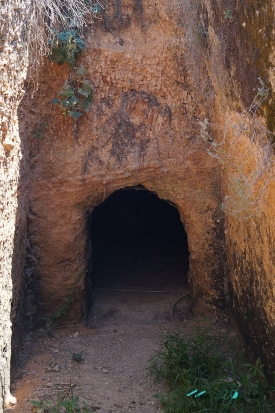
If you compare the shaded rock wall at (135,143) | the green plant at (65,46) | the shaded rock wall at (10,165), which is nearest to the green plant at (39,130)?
the shaded rock wall at (135,143)

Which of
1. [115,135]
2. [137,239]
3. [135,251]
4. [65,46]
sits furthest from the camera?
[137,239]

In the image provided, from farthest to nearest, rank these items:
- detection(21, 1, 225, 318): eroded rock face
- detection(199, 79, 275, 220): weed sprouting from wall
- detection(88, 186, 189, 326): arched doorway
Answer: detection(88, 186, 189, 326): arched doorway → detection(21, 1, 225, 318): eroded rock face → detection(199, 79, 275, 220): weed sprouting from wall

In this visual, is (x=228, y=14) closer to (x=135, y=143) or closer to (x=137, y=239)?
(x=135, y=143)

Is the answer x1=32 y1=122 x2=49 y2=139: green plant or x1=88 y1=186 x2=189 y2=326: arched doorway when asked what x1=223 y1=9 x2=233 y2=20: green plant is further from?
x1=88 y1=186 x2=189 y2=326: arched doorway

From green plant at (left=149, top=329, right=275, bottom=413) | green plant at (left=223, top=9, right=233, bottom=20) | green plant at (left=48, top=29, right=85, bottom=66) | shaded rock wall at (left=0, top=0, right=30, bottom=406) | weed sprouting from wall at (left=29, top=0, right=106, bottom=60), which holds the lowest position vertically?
green plant at (left=149, top=329, right=275, bottom=413)

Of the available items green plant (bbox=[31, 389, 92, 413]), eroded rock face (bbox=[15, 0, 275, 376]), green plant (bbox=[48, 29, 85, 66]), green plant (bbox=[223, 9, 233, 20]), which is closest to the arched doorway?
eroded rock face (bbox=[15, 0, 275, 376])

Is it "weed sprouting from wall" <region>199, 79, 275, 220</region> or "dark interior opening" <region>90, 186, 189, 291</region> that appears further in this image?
"dark interior opening" <region>90, 186, 189, 291</region>

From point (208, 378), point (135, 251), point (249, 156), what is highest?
point (249, 156)

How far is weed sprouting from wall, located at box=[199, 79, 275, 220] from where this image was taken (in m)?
3.52

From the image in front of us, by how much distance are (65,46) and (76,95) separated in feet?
1.43

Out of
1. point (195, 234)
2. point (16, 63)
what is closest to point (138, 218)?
point (195, 234)

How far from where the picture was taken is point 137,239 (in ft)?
26.4

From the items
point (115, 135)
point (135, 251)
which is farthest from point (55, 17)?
point (135, 251)

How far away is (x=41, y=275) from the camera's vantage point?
4.87m
